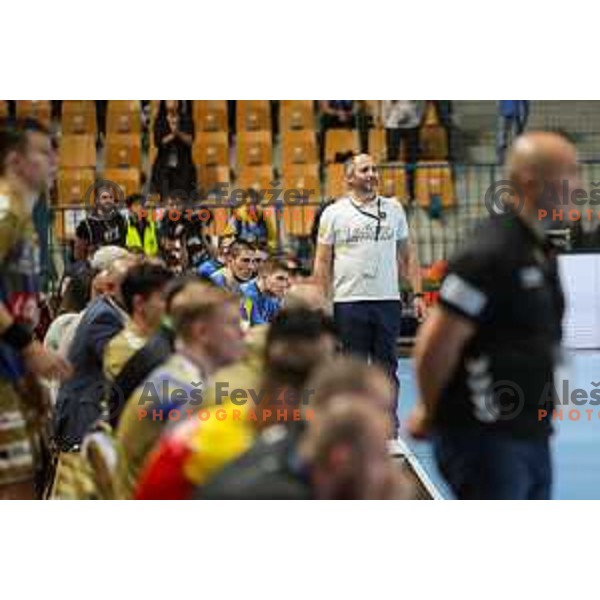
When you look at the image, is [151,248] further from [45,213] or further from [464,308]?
[464,308]

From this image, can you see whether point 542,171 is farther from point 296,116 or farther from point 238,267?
point 296,116

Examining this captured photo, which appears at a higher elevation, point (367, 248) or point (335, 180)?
point (335, 180)

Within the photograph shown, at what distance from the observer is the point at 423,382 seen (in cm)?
256

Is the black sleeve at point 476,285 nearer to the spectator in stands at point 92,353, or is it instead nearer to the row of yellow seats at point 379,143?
the spectator in stands at point 92,353

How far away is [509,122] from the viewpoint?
607 centimetres

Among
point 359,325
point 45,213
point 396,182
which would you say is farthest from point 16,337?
point 396,182

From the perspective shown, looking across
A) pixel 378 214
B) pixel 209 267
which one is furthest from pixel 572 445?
pixel 209 267

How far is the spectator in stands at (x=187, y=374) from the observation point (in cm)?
273

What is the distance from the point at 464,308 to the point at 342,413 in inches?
25.9

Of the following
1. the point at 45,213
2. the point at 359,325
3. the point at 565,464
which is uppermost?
the point at 45,213

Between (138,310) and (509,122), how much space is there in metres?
3.00

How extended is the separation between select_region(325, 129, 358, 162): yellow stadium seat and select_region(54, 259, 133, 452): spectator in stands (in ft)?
12.1

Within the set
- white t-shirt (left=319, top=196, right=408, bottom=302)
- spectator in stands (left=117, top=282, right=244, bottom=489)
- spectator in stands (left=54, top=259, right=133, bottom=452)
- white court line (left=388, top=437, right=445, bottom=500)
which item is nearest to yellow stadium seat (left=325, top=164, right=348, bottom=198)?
white t-shirt (left=319, top=196, right=408, bottom=302)

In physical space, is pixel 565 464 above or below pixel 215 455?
below
